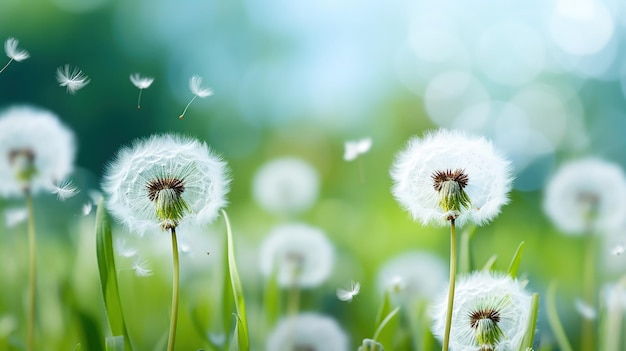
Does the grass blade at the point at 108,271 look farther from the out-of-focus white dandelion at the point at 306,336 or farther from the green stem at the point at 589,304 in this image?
the green stem at the point at 589,304

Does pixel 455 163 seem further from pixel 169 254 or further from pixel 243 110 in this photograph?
pixel 243 110

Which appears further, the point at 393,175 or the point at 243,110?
the point at 243,110

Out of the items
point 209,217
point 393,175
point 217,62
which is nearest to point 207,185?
point 209,217

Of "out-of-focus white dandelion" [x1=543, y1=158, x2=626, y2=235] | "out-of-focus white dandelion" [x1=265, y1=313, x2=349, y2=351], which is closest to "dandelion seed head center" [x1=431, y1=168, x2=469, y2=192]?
"out-of-focus white dandelion" [x1=265, y1=313, x2=349, y2=351]

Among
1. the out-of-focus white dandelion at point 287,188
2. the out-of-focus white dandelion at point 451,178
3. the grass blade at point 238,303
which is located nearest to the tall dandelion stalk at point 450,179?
the out-of-focus white dandelion at point 451,178

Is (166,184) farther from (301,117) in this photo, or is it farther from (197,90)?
(301,117)

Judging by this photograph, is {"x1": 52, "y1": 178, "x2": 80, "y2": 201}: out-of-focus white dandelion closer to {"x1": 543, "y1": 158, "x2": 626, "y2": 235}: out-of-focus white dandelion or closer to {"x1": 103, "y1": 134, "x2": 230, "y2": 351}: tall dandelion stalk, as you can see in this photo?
{"x1": 103, "y1": 134, "x2": 230, "y2": 351}: tall dandelion stalk

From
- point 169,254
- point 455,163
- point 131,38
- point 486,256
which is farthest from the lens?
point 131,38
